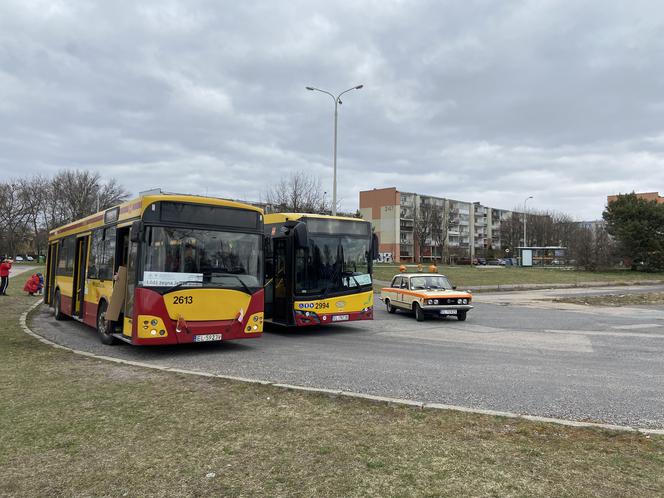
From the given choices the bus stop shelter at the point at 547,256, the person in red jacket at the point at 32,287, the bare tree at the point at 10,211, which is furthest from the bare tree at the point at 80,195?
the bus stop shelter at the point at 547,256

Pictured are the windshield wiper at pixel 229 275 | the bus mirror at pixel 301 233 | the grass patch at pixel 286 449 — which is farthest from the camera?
the bus mirror at pixel 301 233

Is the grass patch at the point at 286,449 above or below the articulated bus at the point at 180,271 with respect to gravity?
below

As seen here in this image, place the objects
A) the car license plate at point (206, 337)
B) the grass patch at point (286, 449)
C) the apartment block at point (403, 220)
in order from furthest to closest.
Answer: the apartment block at point (403, 220)
the car license plate at point (206, 337)
the grass patch at point (286, 449)

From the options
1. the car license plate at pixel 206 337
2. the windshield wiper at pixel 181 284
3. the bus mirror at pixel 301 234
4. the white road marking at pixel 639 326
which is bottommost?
the white road marking at pixel 639 326

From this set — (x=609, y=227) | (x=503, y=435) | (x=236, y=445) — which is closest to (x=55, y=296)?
(x=236, y=445)

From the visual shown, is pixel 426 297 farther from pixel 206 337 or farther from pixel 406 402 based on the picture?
pixel 406 402

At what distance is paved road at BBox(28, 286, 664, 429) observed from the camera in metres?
6.27

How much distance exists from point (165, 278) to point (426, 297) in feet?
31.8

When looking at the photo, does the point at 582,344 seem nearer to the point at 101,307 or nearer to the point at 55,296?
the point at 101,307

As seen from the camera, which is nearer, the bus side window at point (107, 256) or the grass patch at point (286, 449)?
the grass patch at point (286, 449)

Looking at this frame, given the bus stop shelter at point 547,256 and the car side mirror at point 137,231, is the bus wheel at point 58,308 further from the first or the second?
the bus stop shelter at point 547,256

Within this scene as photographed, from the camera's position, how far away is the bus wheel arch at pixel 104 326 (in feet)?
34.0

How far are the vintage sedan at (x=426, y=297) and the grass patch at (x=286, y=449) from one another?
35.3ft

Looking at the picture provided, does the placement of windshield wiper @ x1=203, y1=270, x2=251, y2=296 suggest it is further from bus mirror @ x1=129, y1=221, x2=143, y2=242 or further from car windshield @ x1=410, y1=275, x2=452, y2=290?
car windshield @ x1=410, y1=275, x2=452, y2=290
